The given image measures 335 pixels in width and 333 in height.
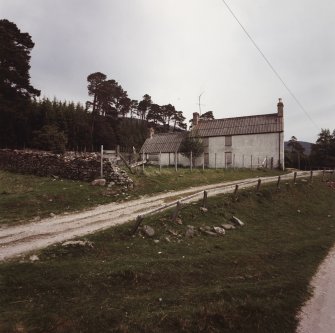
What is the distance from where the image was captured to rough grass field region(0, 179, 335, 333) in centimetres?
720

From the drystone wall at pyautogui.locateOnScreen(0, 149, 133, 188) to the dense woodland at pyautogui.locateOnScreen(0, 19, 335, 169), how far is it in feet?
48.1

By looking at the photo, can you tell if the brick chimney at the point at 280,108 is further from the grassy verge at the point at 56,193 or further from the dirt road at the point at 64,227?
the dirt road at the point at 64,227

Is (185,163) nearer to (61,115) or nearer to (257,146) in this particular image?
(257,146)

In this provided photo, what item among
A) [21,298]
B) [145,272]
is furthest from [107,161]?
[21,298]

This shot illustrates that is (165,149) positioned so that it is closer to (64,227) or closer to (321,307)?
(64,227)

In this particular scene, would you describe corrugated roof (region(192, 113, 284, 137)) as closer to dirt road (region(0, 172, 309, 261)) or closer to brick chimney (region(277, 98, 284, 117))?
brick chimney (region(277, 98, 284, 117))

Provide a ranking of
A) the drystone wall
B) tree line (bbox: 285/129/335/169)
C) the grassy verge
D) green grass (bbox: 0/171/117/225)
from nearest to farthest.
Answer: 1. green grass (bbox: 0/171/117/225)
2. the grassy verge
3. the drystone wall
4. tree line (bbox: 285/129/335/169)

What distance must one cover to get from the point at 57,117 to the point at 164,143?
17.2 m

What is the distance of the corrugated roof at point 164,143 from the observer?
47981 millimetres

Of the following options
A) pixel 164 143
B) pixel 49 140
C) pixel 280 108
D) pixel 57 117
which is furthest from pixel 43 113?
pixel 280 108

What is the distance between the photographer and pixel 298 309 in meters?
8.71

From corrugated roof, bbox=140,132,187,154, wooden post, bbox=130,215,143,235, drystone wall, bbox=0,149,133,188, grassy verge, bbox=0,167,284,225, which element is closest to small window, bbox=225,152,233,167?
corrugated roof, bbox=140,132,187,154

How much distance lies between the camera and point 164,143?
1955 inches

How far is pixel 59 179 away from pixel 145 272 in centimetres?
1462
